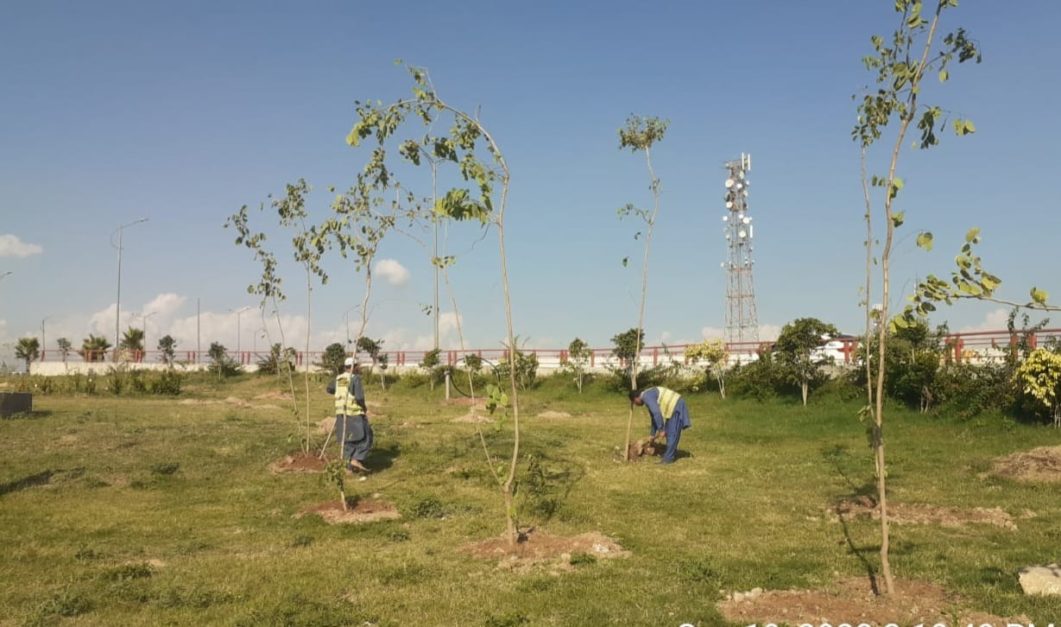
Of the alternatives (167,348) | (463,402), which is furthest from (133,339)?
(463,402)

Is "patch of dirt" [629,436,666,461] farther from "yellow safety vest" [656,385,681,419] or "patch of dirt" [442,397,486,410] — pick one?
"patch of dirt" [442,397,486,410]

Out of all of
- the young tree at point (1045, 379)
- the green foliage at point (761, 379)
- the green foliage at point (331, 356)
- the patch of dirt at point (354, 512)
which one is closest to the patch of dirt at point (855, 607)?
the patch of dirt at point (354, 512)

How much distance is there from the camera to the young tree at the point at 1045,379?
57.6 ft

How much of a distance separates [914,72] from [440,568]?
674 cm

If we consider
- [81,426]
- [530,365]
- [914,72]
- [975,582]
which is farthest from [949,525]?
[530,365]

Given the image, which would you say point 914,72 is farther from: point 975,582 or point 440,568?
point 440,568

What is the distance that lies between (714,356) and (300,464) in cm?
1949

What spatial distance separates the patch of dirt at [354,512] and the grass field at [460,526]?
1.01ft

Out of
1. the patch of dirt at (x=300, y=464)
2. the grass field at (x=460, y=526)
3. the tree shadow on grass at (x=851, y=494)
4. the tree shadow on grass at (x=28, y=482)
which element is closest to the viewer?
the grass field at (x=460, y=526)

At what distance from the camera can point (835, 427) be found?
845 inches

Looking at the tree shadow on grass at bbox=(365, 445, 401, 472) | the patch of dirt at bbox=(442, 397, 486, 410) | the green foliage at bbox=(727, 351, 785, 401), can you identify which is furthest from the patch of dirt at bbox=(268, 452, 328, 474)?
the green foliage at bbox=(727, 351, 785, 401)

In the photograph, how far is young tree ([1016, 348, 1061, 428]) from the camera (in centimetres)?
1755

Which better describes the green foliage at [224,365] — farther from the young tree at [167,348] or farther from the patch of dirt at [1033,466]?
the patch of dirt at [1033,466]

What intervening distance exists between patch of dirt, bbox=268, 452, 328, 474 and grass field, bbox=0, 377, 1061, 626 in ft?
1.48
